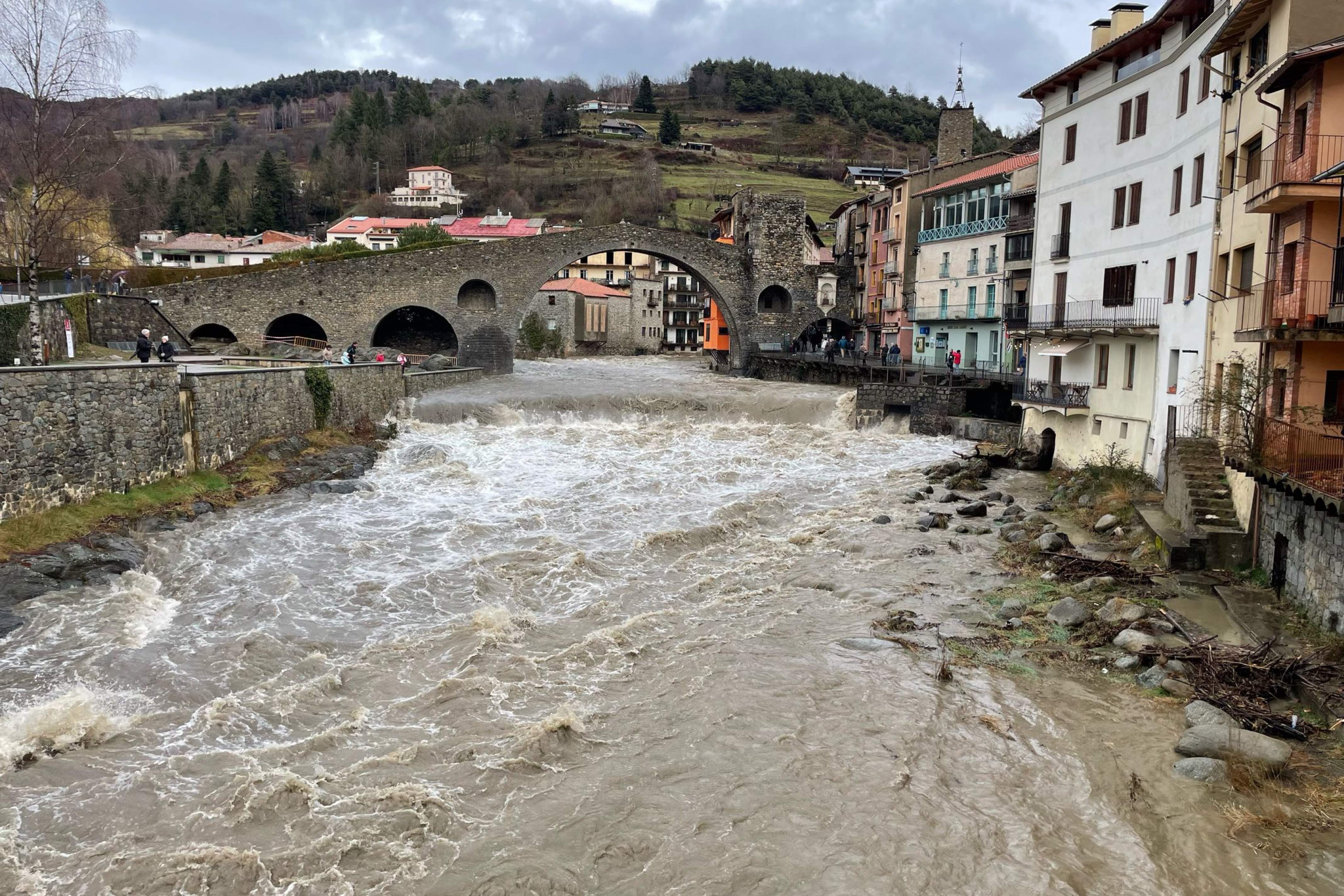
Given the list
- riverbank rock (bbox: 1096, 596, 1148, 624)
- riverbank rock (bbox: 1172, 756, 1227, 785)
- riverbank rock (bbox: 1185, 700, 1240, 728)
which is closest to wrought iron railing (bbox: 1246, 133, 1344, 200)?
riverbank rock (bbox: 1096, 596, 1148, 624)

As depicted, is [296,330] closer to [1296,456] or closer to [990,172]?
[990,172]

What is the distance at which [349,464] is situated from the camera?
875 inches

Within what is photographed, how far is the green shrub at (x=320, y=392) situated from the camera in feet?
78.4

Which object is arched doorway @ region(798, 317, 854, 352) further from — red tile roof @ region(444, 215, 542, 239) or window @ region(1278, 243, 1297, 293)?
window @ region(1278, 243, 1297, 293)

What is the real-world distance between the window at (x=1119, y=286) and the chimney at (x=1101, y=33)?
6.83m

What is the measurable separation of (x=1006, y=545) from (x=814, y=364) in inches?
992

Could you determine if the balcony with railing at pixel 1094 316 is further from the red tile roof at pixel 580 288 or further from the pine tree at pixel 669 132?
the pine tree at pixel 669 132

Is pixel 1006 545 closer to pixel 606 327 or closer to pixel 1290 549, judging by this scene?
pixel 1290 549

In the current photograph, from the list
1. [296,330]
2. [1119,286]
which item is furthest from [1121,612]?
[296,330]

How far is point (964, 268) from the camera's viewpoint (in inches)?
1495

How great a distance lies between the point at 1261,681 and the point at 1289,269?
259 inches

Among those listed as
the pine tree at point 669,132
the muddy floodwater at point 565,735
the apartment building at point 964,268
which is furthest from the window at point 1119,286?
the pine tree at point 669,132

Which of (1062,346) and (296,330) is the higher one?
(296,330)

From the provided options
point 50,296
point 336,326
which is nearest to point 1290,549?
point 50,296
